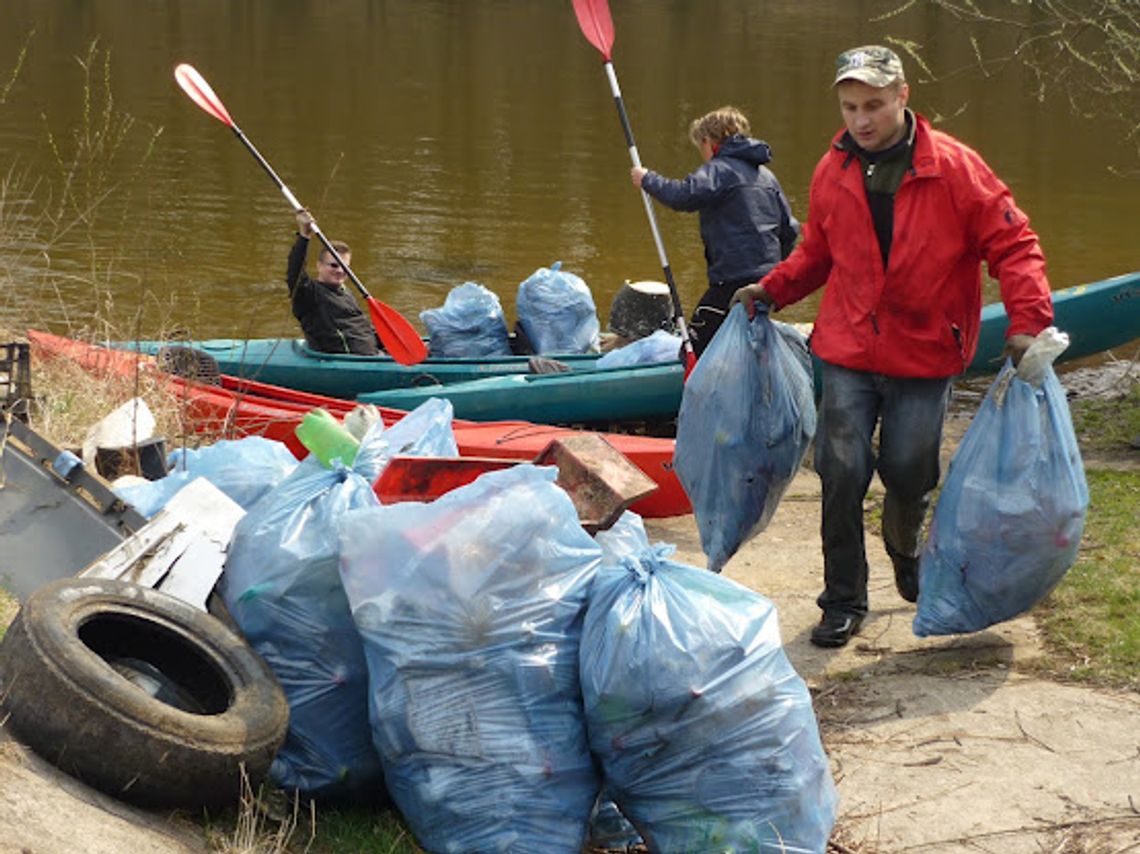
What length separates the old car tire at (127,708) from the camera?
11.4 ft

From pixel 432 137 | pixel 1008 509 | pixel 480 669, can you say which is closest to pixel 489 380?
pixel 1008 509

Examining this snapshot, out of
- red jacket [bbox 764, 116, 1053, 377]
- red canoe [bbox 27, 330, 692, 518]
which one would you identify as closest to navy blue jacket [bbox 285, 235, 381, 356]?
red canoe [bbox 27, 330, 692, 518]

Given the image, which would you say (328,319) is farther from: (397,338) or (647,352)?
(647,352)

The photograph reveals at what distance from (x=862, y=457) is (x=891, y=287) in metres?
0.53

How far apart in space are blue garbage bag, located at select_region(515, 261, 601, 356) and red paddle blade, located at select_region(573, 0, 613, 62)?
130cm

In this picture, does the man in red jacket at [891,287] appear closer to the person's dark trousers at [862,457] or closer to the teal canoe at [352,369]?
the person's dark trousers at [862,457]

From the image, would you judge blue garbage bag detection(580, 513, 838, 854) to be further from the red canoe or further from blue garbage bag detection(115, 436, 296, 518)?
the red canoe

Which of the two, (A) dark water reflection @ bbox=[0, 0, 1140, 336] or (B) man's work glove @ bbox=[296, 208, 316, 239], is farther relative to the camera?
(A) dark water reflection @ bbox=[0, 0, 1140, 336]

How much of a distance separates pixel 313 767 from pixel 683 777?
36.3 inches

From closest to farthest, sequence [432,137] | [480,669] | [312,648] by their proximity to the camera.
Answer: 1. [480,669]
2. [312,648]
3. [432,137]

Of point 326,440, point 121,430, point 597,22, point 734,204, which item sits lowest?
point 121,430

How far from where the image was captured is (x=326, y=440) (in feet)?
15.1

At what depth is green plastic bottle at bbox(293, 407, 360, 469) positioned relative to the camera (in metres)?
4.55

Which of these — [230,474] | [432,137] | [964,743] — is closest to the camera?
[964,743]
